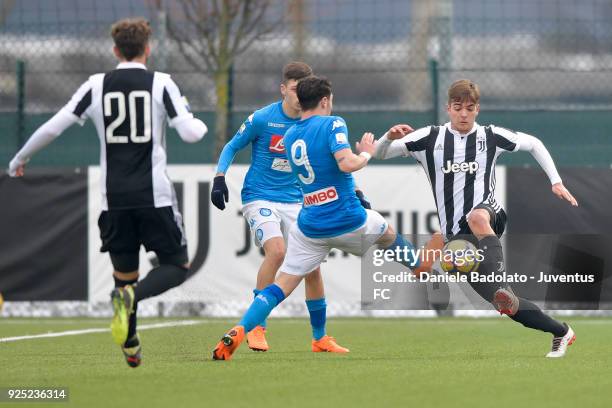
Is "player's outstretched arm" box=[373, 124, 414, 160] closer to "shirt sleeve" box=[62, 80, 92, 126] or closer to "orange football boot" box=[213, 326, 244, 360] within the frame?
"orange football boot" box=[213, 326, 244, 360]

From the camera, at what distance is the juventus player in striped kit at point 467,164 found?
8.68m

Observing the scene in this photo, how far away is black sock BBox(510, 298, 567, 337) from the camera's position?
28.1 feet

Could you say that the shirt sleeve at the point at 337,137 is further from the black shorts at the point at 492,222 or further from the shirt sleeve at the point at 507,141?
the shirt sleeve at the point at 507,141

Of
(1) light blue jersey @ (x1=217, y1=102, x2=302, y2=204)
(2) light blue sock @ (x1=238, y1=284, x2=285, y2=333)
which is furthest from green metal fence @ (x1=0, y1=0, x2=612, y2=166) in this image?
(2) light blue sock @ (x1=238, y1=284, x2=285, y2=333)

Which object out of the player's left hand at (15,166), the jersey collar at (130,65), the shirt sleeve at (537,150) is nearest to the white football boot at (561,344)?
the shirt sleeve at (537,150)

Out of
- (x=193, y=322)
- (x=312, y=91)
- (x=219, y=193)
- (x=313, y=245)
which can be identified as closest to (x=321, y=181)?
(x=313, y=245)

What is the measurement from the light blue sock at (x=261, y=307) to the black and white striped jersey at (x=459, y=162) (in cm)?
133

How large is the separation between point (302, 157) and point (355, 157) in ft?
1.36

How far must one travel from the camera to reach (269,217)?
9734 millimetres

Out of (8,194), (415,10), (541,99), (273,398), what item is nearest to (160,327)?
(8,194)

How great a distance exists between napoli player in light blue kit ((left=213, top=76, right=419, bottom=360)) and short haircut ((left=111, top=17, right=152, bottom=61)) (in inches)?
49.3

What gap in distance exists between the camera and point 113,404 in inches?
244

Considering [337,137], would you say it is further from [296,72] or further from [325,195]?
[296,72]

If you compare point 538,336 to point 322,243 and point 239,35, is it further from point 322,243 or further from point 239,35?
point 239,35
